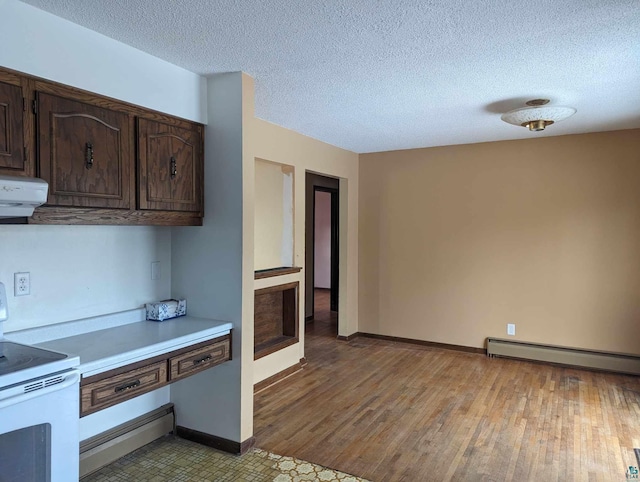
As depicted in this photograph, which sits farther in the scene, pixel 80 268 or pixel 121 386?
pixel 80 268

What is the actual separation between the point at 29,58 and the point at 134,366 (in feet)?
4.94

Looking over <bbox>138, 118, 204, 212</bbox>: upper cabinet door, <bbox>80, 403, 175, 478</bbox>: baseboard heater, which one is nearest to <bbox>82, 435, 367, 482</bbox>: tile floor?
<bbox>80, 403, 175, 478</bbox>: baseboard heater

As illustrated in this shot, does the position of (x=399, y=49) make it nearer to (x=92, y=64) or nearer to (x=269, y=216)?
(x=92, y=64)

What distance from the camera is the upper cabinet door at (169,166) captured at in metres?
2.50

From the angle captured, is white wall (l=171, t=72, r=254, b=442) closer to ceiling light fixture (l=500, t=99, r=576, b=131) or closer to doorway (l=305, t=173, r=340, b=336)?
ceiling light fixture (l=500, t=99, r=576, b=131)

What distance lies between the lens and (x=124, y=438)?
275cm

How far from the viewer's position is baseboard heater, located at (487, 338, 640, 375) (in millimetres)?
4293

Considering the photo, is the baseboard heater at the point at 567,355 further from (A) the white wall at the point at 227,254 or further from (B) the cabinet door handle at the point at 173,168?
(B) the cabinet door handle at the point at 173,168

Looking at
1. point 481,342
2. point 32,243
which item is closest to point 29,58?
point 32,243

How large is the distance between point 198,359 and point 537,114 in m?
2.95

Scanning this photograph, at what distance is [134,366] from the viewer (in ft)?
7.17

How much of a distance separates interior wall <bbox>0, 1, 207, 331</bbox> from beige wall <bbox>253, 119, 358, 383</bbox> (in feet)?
3.42

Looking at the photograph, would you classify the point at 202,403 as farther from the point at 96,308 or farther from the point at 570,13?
the point at 570,13

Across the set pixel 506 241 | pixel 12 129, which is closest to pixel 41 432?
pixel 12 129
